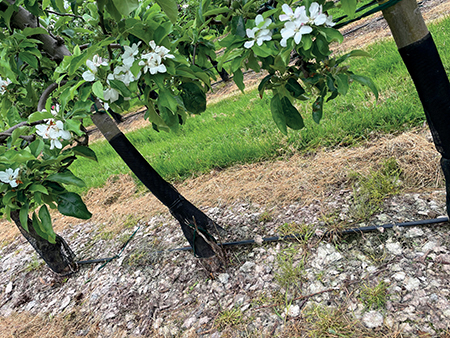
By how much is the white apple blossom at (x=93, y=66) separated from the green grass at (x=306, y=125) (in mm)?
677

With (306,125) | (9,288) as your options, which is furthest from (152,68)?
(9,288)

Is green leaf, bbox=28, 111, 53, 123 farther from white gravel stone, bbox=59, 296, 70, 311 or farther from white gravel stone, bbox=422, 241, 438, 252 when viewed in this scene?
white gravel stone, bbox=422, 241, 438, 252

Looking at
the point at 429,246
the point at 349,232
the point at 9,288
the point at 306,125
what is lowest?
the point at 429,246

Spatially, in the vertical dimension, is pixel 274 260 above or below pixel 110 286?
below

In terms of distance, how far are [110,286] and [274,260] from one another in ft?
4.11

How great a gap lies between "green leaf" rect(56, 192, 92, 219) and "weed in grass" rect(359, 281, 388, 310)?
4.35ft

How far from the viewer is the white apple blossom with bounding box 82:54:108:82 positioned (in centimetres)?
115

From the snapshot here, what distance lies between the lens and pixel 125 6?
752 mm

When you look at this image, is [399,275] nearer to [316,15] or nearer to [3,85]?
[316,15]

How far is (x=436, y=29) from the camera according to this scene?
406cm

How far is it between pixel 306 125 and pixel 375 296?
207cm

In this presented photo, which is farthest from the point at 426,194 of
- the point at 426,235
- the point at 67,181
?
the point at 67,181

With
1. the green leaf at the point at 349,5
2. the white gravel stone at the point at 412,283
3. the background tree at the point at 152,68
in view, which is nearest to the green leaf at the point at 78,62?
the background tree at the point at 152,68

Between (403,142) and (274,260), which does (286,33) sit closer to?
(274,260)
